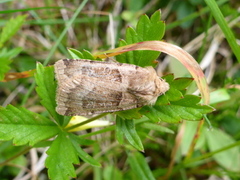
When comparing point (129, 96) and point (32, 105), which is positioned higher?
point (32, 105)

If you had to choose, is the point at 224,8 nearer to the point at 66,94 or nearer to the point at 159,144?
the point at 159,144

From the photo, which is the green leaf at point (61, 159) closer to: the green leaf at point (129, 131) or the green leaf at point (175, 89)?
the green leaf at point (129, 131)

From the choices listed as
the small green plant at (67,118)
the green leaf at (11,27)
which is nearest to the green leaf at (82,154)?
the small green plant at (67,118)

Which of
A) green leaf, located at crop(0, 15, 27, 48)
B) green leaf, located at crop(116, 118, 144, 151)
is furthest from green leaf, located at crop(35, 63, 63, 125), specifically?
green leaf, located at crop(0, 15, 27, 48)

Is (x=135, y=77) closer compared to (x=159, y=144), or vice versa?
(x=135, y=77)

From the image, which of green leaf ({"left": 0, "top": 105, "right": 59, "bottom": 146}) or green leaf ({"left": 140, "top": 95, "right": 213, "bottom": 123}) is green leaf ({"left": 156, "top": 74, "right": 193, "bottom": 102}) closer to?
green leaf ({"left": 140, "top": 95, "right": 213, "bottom": 123})

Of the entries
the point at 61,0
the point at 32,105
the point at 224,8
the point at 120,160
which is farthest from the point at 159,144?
the point at 61,0
